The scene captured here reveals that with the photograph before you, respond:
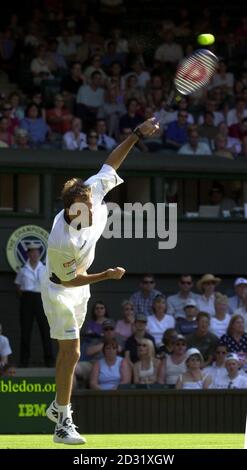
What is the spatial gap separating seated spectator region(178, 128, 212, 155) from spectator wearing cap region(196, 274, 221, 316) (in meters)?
2.36

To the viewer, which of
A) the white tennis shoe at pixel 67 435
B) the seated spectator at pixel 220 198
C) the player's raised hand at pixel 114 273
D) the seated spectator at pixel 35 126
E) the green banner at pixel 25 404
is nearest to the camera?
the player's raised hand at pixel 114 273

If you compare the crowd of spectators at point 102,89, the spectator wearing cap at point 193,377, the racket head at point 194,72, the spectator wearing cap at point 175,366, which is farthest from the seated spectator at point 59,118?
the racket head at point 194,72

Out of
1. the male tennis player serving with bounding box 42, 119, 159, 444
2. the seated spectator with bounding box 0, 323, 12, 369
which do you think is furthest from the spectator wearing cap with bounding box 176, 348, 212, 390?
the male tennis player serving with bounding box 42, 119, 159, 444

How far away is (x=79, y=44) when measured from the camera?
2122 cm

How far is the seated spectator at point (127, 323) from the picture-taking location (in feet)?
57.2

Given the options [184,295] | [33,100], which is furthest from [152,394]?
[33,100]

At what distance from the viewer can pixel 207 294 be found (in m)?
18.3

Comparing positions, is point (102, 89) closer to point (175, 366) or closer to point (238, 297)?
point (238, 297)

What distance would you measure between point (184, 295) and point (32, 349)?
8.36 feet

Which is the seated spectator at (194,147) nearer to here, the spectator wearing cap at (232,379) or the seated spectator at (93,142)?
the seated spectator at (93,142)

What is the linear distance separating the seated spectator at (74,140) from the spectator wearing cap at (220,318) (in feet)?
11.4

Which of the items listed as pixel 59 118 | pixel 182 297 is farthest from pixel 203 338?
pixel 59 118

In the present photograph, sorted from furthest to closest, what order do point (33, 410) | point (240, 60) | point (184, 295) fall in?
point (240, 60)
point (184, 295)
point (33, 410)
